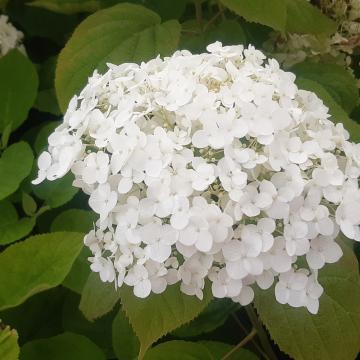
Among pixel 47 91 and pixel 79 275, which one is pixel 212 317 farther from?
pixel 47 91

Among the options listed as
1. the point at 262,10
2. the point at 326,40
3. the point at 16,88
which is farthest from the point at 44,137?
the point at 326,40

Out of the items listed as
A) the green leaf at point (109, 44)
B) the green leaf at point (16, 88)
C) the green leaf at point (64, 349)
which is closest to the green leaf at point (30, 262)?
the green leaf at point (64, 349)

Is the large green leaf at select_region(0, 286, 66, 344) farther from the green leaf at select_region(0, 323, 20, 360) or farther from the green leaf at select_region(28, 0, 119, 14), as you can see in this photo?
the green leaf at select_region(28, 0, 119, 14)

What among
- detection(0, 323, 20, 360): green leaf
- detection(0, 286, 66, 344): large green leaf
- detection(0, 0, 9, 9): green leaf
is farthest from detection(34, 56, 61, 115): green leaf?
detection(0, 323, 20, 360): green leaf

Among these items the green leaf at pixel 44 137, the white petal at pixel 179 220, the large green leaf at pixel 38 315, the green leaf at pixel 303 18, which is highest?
the white petal at pixel 179 220

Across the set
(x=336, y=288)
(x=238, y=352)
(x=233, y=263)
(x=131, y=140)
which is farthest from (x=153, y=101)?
(x=238, y=352)

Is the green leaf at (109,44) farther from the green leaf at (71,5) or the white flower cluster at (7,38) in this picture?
the white flower cluster at (7,38)
